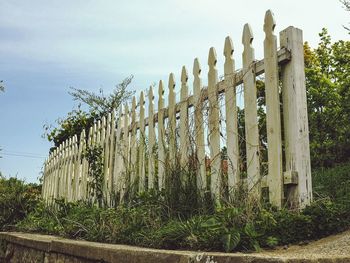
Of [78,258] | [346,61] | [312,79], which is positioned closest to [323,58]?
[346,61]

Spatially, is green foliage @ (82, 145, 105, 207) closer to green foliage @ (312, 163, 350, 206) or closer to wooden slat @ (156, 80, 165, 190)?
wooden slat @ (156, 80, 165, 190)

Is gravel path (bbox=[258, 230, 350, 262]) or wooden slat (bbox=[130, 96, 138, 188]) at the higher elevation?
wooden slat (bbox=[130, 96, 138, 188])

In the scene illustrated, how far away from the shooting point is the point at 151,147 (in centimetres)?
491

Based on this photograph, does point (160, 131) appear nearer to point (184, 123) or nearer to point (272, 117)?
point (184, 123)

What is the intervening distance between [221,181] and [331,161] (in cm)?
424

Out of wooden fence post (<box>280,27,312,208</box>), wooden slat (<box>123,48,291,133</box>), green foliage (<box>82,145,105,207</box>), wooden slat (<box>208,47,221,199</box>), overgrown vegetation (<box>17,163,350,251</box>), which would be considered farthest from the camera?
green foliage (<box>82,145,105,207</box>)

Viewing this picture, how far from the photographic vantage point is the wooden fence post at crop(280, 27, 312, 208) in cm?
296

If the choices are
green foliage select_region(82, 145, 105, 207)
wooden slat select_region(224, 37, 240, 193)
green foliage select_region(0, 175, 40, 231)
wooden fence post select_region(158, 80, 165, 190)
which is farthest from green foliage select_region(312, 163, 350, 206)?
green foliage select_region(0, 175, 40, 231)

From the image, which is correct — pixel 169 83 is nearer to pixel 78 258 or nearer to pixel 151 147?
pixel 151 147

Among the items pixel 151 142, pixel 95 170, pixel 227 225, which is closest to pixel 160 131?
pixel 151 142

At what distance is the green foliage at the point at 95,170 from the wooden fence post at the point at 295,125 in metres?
3.55

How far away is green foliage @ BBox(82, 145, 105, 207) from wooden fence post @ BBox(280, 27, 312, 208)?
11.6 ft

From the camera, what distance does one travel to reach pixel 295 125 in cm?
303

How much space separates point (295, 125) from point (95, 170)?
13.5ft
